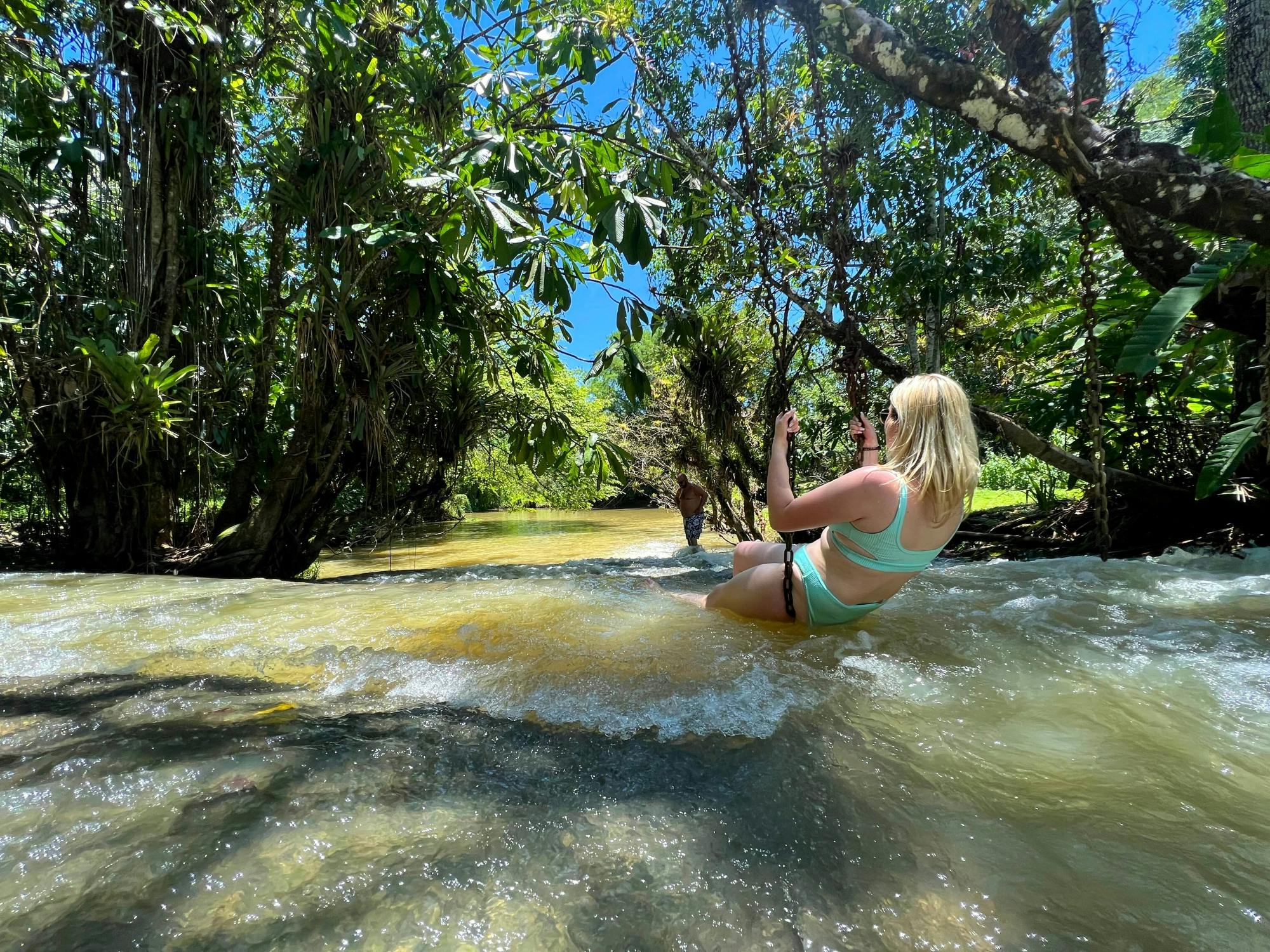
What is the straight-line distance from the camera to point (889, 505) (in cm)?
230

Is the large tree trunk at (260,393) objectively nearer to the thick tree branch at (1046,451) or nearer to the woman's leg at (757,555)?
the woman's leg at (757,555)

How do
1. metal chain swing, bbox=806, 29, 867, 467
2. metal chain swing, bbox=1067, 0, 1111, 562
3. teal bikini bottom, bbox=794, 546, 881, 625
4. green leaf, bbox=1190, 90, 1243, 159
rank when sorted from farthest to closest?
metal chain swing, bbox=806, 29, 867, 467, green leaf, bbox=1190, 90, 1243, 159, metal chain swing, bbox=1067, 0, 1111, 562, teal bikini bottom, bbox=794, 546, 881, 625

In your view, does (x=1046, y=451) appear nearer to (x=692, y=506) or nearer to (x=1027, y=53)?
(x=1027, y=53)

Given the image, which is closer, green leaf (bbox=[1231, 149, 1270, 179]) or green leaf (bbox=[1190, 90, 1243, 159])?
green leaf (bbox=[1231, 149, 1270, 179])

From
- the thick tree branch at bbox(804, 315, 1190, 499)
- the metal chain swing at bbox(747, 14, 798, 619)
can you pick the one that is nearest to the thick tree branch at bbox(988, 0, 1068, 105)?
the thick tree branch at bbox(804, 315, 1190, 499)

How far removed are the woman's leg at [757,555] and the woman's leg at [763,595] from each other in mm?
100

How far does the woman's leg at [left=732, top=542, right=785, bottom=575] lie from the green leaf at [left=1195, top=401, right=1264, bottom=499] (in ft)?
9.58

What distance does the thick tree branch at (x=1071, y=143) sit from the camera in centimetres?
307

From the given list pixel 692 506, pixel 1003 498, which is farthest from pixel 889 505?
pixel 1003 498

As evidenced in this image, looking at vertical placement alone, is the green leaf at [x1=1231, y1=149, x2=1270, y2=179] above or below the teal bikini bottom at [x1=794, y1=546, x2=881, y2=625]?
above

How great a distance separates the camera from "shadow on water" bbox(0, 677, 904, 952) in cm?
87

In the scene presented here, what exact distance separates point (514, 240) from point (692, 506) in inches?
189

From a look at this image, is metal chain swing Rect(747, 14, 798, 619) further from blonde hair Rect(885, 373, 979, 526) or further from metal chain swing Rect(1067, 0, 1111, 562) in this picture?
blonde hair Rect(885, 373, 979, 526)

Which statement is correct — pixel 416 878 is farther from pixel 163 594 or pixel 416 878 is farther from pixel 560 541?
pixel 560 541
